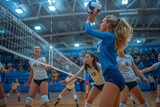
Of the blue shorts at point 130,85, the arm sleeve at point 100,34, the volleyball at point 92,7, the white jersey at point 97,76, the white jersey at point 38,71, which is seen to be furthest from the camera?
the white jersey at point 38,71

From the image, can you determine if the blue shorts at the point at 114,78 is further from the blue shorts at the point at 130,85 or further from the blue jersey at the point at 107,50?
the blue shorts at the point at 130,85

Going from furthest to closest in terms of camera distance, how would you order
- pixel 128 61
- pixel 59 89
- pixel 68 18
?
1. pixel 59 89
2. pixel 68 18
3. pixel 128 61

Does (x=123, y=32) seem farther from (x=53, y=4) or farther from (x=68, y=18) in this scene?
(x=68, y=18)

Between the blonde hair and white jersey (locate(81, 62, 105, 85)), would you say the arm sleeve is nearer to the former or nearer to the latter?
the blonde hair

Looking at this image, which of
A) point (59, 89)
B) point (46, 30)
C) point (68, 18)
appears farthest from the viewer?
point (46, 30)

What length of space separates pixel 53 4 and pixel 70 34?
8.09 metres

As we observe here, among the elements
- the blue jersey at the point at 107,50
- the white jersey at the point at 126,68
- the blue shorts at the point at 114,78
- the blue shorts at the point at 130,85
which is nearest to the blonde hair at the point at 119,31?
the blue jersey at the point at 107,50

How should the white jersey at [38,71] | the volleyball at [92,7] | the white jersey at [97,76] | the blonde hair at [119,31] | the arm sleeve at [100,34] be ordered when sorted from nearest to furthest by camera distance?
the arm sleeve at [100,34] → the blonde hair at [119,31] → the volleyball at [92,7] → the white jersey at [97,76] → the white jersey at [38,71]

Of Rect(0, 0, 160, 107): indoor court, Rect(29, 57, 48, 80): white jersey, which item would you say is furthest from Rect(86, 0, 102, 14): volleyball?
Rect(29, 57, 48, 80): white jersey

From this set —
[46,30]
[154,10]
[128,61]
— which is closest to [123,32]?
[128,61]

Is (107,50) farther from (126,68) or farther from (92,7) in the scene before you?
(126,68)

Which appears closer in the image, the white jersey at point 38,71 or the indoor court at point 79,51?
the indoor court at point 79,51

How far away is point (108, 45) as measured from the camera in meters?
2.94

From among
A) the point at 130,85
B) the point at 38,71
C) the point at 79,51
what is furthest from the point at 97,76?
the point at 79,51
